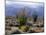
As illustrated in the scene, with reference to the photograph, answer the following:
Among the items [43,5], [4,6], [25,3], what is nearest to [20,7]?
[25,3]

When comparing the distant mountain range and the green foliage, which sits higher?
the distant mountain range

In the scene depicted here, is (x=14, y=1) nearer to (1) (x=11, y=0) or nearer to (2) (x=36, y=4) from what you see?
(1) (x=11, y=0)

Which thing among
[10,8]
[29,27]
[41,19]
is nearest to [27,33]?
[29,27]

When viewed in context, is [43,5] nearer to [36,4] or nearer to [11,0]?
[36,4]

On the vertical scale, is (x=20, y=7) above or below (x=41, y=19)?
above

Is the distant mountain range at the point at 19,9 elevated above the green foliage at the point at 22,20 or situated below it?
above

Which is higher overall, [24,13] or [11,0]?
[11,0]

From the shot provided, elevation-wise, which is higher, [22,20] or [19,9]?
[19,9]
